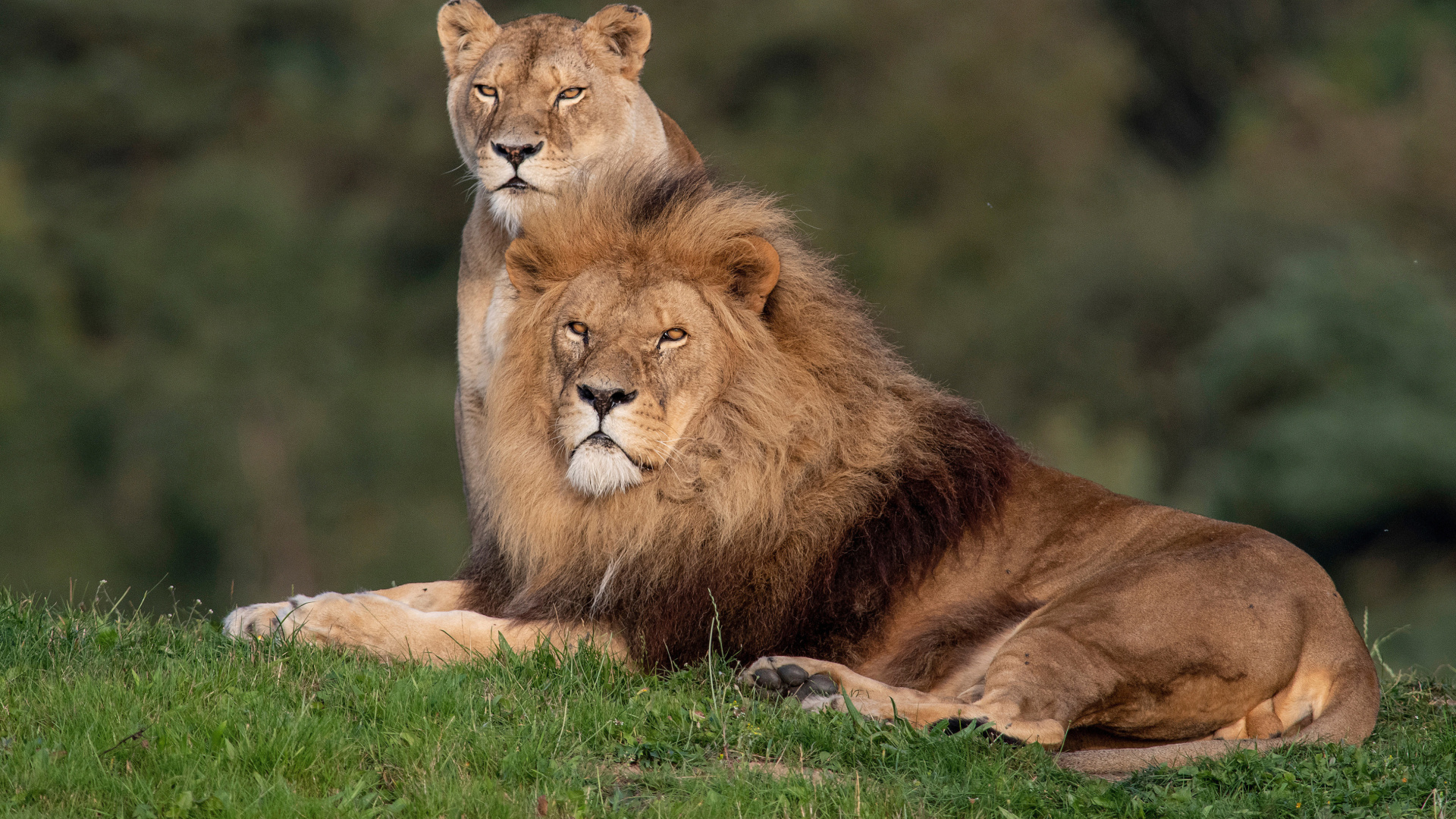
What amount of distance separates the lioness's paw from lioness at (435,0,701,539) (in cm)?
193

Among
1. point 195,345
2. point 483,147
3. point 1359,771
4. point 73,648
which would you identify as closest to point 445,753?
point 73,648

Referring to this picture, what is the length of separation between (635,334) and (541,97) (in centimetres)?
235

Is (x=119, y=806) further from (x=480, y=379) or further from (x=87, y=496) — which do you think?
(x=87, y=496)

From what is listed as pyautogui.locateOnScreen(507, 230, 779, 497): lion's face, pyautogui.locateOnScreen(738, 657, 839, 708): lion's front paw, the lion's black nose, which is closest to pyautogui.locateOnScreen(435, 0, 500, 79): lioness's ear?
the lion's black nose

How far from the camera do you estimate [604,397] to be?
496 centimetres

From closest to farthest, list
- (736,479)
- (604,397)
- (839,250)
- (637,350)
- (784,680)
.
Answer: (784,680) → (604,397) → (637,350) → (736,479) → (839,250)

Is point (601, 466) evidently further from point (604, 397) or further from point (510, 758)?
point (510, 758)

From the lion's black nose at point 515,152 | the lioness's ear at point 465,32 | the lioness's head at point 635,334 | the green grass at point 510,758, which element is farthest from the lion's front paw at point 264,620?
the lioness's ear at point 465,32

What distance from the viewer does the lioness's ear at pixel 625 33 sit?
7.55m

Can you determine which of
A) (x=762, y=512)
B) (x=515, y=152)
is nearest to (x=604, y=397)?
(x=762, y=512)

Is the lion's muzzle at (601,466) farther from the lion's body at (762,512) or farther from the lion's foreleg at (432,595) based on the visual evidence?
the lion's foreleg at (432,595)

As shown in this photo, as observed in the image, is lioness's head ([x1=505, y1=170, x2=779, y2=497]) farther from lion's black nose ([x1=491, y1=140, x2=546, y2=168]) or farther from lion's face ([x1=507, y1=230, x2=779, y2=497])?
lion's black nose ([x1=491, y1=140, x2=546, y2=168])

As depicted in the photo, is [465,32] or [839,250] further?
[839,250]

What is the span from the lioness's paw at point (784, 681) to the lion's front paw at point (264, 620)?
134cm
